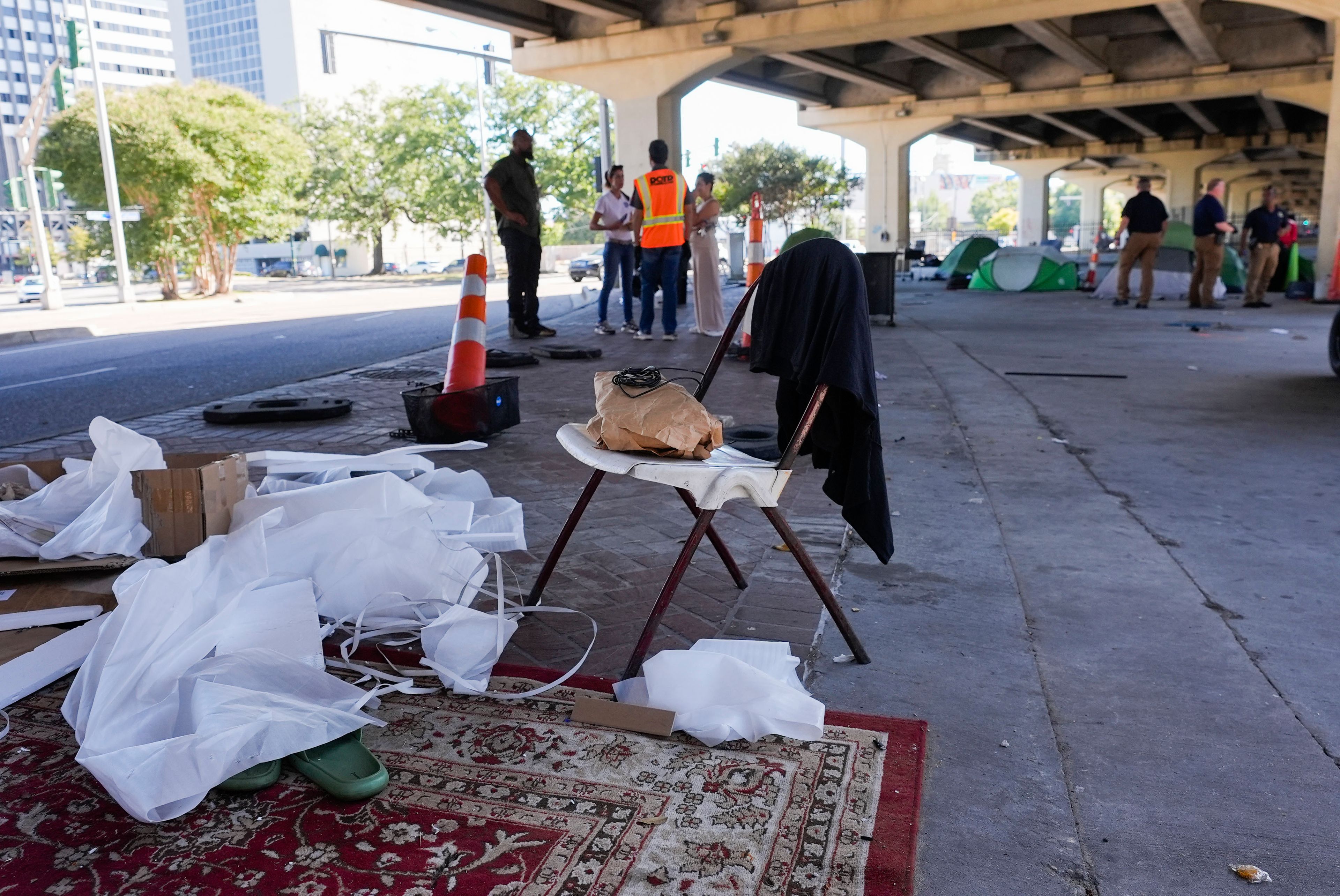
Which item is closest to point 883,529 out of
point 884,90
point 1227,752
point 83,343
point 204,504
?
point 1227,752

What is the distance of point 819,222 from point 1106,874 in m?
52.0

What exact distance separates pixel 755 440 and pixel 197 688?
309 cm

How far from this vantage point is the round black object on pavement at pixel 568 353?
30.0 feet

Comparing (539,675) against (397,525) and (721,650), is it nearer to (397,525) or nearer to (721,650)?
(721,650)

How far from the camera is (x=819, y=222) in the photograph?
170 ft

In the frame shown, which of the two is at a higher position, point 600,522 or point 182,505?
point 182,505

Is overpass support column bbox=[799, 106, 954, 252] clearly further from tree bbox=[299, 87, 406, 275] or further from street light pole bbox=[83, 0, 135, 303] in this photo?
tree bbox=[299, 87, 406, 275]

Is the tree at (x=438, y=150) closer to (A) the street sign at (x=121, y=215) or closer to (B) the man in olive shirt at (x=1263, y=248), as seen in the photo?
(A) the street sign at (x=121, y=215)

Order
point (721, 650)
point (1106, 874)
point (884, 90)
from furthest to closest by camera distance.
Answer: point (884, 90), point (721, 650), point (1106, 874)

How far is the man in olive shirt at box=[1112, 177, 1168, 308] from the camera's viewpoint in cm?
Result: 1449

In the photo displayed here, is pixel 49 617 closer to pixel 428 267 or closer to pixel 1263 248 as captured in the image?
Result: pixel 1263 248

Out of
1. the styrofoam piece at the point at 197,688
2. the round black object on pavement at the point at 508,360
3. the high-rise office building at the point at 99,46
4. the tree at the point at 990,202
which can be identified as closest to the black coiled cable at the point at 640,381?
the styrofoam piece at the point at 197,688

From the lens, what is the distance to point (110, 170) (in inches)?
969

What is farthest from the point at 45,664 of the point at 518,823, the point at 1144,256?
the point at 1144,256
